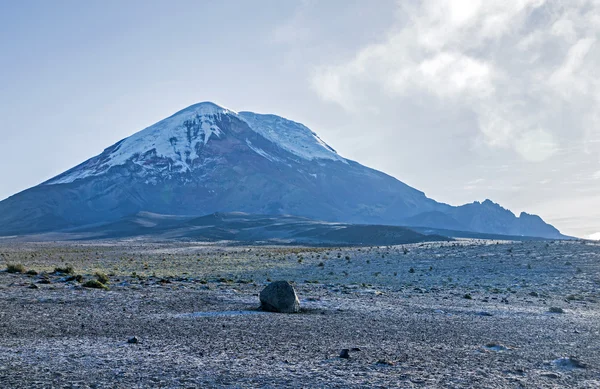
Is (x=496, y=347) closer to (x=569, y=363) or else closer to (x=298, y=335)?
(x=569, y=363)

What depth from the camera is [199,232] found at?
157 meters

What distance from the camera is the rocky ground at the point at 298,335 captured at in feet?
32.1

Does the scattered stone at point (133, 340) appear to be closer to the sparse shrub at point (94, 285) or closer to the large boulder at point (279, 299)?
the large boulder at point (279, 299)

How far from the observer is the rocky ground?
9773mm

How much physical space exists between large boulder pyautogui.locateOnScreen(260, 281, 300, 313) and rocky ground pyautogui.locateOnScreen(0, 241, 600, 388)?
1.86ft

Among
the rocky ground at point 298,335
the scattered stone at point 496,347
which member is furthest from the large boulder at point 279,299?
the scattered stone at point 496,347

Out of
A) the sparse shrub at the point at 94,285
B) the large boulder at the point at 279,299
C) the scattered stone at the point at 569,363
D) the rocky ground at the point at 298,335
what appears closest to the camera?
the rocky ground at the point at 298,335

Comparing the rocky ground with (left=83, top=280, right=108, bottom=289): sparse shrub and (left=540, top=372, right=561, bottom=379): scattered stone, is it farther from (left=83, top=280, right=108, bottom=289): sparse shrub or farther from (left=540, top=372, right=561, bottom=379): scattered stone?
(left=83, top=280, right=108, bottom=289): sparse shrub

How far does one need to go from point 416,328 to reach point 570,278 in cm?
1727

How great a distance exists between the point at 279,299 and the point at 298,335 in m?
3.97

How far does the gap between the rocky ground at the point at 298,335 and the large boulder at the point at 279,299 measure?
1.86ft

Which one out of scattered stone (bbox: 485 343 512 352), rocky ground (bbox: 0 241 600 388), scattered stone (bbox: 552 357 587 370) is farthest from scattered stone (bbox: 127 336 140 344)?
scattered stone (bbox: 552 357 587 370)

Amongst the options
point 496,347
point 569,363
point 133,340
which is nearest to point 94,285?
point 133,340

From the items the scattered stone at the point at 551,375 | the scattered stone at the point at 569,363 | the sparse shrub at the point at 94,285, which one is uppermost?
the sparse shrub at the point at 94,285
